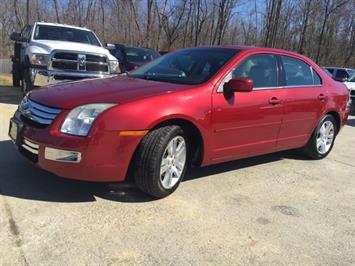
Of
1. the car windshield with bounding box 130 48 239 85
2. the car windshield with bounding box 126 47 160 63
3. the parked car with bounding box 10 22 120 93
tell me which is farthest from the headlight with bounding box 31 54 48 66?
the car windshield with bounding box 126 47 160 63

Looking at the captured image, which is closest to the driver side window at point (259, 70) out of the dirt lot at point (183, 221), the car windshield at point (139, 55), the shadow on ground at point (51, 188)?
the dirt lot at point (183, 221)

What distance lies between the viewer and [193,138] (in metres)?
4.76

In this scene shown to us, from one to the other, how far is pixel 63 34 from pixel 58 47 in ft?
4.95

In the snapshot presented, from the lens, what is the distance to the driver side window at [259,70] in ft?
16.9

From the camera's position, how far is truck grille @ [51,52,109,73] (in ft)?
30.2

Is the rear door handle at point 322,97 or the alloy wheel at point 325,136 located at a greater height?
the rear door handle at point 322,97

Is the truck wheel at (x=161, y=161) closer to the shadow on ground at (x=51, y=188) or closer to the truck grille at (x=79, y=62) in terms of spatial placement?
the shadow on ground at (x=51, y=188)

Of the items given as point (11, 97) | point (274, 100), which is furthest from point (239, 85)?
point (11, 97)

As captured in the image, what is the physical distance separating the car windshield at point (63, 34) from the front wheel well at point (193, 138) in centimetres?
675

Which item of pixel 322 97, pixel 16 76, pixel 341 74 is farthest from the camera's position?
pixel 341 74

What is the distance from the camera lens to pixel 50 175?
481 cm

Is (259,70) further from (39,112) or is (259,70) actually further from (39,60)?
(39,60)

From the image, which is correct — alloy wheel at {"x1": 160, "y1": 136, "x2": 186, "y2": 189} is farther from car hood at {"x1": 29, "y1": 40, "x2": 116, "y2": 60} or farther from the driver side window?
car hood at {"x1": 29, "y1": 40, "x2": 116, "y2": 60}

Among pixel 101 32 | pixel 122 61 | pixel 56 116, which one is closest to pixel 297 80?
pixel 56 116
